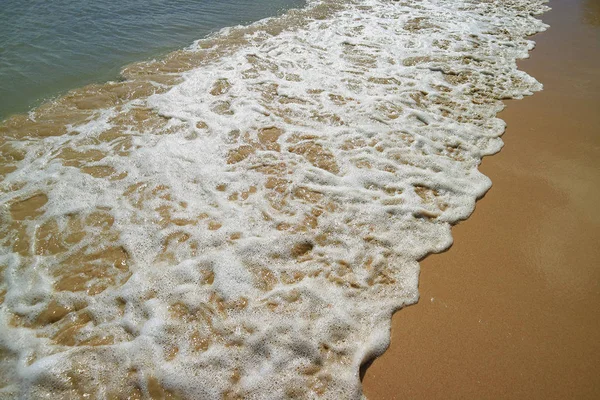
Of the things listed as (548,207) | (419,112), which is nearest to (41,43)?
(419,112)

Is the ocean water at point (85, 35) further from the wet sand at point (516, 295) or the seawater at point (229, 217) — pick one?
the wet sand at point (516, 295)

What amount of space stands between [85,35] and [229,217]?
21.3 ft

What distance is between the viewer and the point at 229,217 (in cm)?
358

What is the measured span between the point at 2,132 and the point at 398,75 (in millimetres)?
6331

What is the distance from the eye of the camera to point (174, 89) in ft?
19.2

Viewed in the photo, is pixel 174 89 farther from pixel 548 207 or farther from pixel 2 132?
pixel 548 207

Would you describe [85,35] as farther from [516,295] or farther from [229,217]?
[516,295]

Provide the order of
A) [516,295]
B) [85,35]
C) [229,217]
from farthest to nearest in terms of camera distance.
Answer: [85,35] < [229,217] < [516,295]

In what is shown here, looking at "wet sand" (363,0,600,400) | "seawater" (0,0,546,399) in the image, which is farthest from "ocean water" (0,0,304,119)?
"wet sand" (363,0,600,400)

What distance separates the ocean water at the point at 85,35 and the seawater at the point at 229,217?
2.00 feet

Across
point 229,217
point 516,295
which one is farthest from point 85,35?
point 516,295

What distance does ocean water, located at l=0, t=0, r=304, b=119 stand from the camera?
5.95m

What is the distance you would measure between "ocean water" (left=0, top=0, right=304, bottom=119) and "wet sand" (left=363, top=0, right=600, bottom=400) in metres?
6.27

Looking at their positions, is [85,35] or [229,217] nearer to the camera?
[229,217]
